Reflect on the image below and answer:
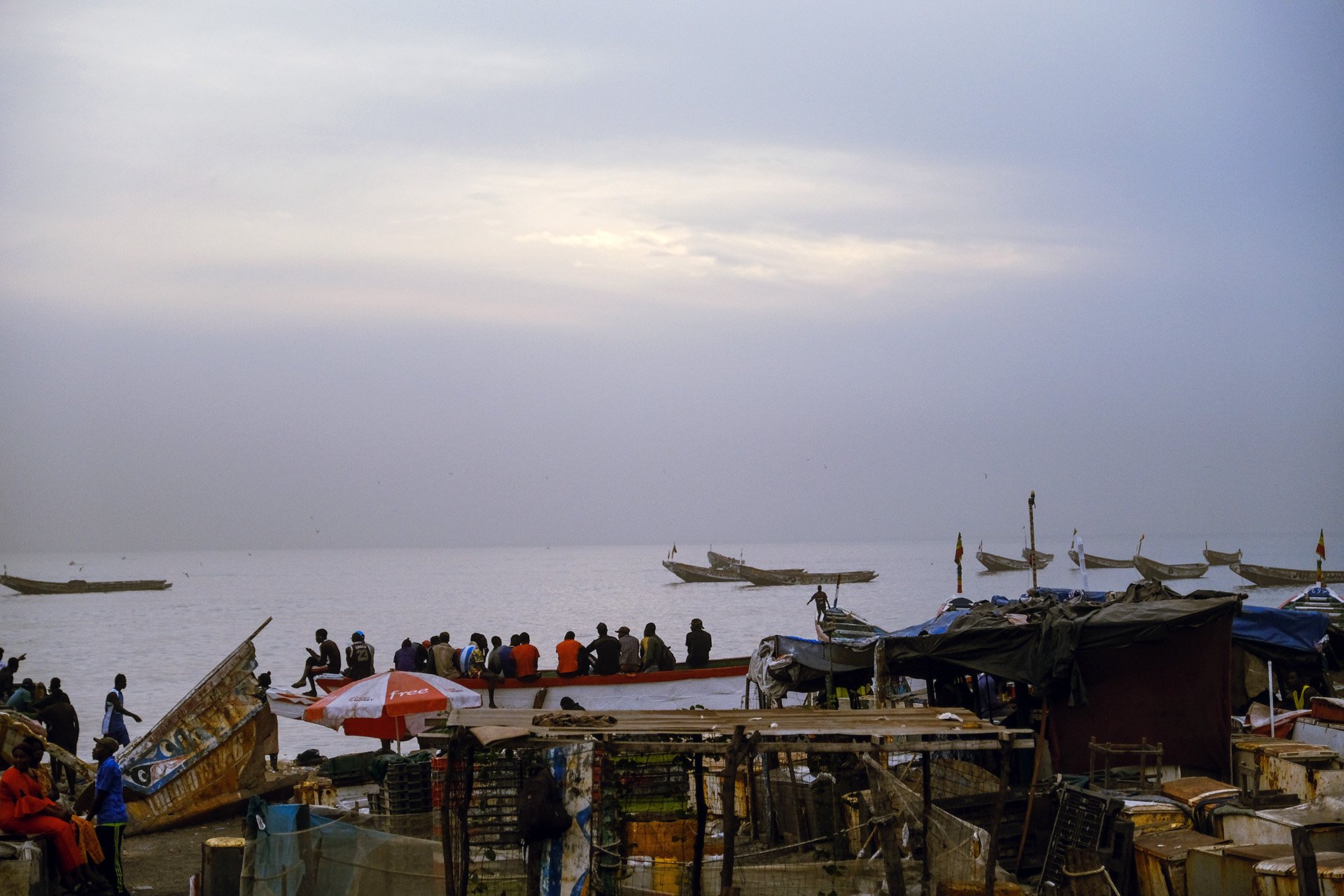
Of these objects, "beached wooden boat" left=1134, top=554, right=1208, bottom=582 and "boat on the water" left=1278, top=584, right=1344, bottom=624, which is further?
"beached wooden boat" left=1134, top=554, right=1208, bottom=582

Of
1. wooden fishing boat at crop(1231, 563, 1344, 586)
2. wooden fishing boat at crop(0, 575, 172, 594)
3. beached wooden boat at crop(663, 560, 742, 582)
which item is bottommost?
wooden fishing boat at crop(0, 575, 172, 594)

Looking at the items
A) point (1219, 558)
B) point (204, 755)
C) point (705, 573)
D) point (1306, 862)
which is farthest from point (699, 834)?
point (1219, 558)

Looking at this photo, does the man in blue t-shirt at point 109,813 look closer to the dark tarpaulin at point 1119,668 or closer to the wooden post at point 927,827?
the wooden post at point 927,827

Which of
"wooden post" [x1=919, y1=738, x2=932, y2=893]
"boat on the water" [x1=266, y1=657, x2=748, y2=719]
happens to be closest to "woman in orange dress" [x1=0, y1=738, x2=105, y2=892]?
"wooden post" [x1=919, y1=738, x2=932, y2=893]

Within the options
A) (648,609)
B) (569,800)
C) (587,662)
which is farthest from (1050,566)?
(569,800)

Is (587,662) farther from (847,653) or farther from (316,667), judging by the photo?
(847,653)

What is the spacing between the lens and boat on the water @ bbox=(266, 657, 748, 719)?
17422 mm

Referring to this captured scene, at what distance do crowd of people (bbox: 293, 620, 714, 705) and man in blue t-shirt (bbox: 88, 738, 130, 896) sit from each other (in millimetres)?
7294

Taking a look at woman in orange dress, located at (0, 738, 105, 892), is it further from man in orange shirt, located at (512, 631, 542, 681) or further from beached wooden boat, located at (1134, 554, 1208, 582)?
beached wooden boat, located at (1134, 554, 1208, 582)

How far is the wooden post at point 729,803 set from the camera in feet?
23.6

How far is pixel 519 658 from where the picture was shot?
17.6 meters

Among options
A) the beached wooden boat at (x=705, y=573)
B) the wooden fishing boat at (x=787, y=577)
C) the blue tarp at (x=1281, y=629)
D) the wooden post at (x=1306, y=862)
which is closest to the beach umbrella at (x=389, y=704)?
the wooden post at (x=1306, y=862)

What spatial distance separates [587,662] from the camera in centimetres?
1830

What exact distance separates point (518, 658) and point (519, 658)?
0.4 inches
